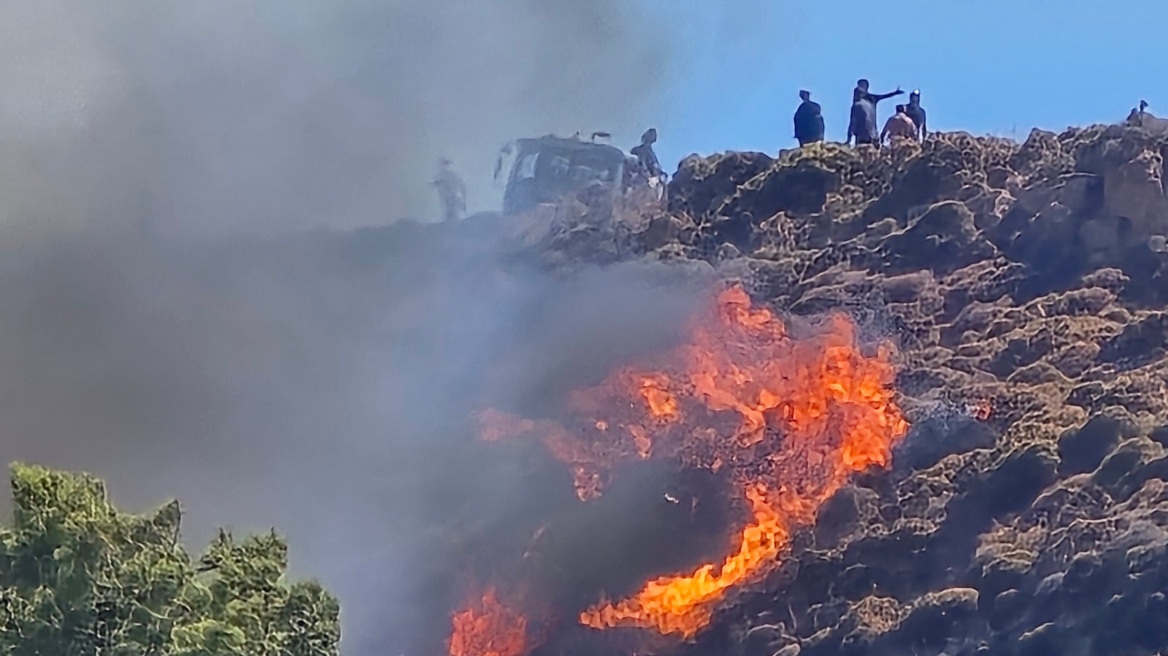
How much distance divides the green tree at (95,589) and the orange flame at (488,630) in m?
11.3

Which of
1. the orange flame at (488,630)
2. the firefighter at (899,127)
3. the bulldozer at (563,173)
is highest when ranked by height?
the bulldozer at (563,173)

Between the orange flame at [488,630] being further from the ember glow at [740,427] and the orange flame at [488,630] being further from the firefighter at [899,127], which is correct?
the firefighter at [899,127]

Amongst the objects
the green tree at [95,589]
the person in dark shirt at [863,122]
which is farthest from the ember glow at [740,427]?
the green tree at [95,589]

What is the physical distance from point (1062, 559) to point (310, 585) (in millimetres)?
11202

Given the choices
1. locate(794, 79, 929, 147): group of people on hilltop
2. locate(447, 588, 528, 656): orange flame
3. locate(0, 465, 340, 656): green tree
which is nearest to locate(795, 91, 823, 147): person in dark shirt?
locate(794, 79, 929, 147): group of people on hilltop

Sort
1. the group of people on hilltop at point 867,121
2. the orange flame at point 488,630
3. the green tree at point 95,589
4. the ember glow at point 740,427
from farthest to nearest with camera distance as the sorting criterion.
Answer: the group of people on hilltop at point 867,121 → the orange flame at point 488,630 → the ember glow at point 740,427 → the green tree at point 95,589

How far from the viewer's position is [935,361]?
87.0 feet

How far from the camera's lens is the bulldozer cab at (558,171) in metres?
33.4

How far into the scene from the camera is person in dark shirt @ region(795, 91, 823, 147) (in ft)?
103

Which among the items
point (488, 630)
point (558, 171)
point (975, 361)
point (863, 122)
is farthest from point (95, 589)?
point (558, 171)

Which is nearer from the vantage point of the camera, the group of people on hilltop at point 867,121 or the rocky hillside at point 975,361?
the rocky hillside at point 975,361

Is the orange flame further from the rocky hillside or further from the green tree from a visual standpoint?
the green tree

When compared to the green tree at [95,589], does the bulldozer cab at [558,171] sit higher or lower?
higher

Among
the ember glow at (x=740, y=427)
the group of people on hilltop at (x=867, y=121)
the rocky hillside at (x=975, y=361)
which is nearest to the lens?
the rocky hillside at (x=975, y=361)
